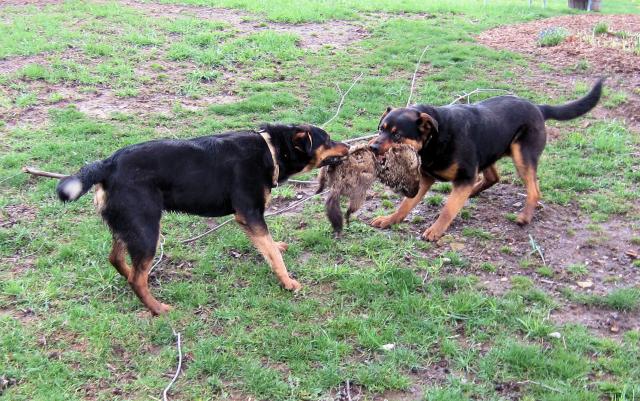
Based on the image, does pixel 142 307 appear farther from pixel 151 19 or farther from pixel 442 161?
pixel 151 19

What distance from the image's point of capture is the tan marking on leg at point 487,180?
6.62 m

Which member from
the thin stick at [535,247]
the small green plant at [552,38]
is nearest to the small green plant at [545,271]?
the thin stick at [535,247]

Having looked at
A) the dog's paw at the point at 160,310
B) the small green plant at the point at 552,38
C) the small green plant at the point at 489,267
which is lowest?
Result: the dog's paw at the point at 160,310

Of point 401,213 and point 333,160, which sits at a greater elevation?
point 333,160

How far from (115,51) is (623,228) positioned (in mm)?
9964

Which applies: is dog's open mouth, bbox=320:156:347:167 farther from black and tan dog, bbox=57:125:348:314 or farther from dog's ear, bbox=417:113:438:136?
dog's ear, bbox=417:113:438:136

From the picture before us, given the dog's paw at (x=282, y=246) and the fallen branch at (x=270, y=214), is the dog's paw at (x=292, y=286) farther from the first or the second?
the fallen branch at (x=270, y=214)

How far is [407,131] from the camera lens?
5434 mm

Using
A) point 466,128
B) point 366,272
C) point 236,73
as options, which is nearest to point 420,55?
point 236,73

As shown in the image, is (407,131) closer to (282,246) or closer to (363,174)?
(363,174)

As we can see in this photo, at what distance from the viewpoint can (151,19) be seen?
1417 cm

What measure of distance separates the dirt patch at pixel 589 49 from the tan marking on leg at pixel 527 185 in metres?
3.16

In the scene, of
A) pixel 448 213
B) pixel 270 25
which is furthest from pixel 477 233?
pixel 270 25

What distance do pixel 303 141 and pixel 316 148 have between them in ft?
→ 0.54
